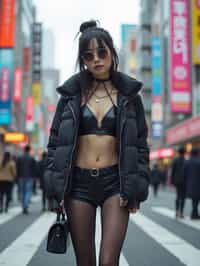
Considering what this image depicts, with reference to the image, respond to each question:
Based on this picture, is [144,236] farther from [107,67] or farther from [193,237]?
[107,67]

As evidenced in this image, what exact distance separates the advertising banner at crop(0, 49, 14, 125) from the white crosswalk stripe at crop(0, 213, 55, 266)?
24.4m

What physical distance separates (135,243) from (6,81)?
2834 centimetres

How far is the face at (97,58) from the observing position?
2.84 m

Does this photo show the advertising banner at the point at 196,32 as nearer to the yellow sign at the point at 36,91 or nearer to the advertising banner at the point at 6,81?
the advertising banner at the point at 6,81

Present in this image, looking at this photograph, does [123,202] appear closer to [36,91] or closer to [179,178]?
[179,178]

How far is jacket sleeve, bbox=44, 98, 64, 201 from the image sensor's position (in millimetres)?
2723

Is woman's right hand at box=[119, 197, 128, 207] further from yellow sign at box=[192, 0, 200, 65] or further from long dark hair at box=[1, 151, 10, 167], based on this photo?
yellow sign at box=[192, 0, 200, 65]

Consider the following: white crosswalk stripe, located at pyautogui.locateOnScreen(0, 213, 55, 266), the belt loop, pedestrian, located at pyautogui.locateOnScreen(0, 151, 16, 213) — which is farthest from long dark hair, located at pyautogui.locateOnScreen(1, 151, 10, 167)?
the belt loop

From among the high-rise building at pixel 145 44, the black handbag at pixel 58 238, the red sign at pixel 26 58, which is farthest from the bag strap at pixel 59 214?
the high-rise building at pixel 145 44

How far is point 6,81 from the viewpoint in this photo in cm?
3388

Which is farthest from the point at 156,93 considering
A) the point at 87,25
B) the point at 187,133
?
the point at 87,25

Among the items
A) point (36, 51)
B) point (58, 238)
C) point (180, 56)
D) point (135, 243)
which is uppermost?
point (36, 51)

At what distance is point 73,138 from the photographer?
8.89ft

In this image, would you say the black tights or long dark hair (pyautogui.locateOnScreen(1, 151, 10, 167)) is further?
long dark hair (pyautogui.locateOnScreen(1, 151, 10, 167))
